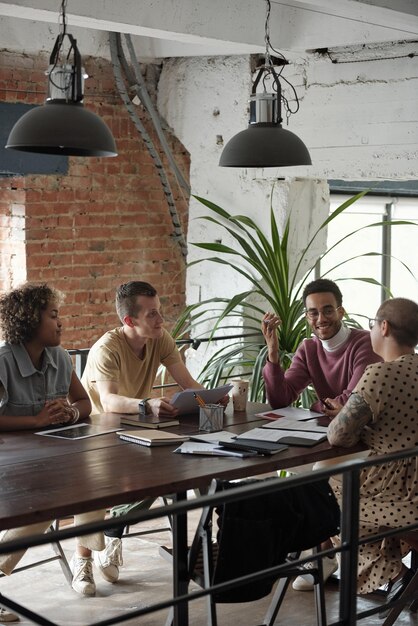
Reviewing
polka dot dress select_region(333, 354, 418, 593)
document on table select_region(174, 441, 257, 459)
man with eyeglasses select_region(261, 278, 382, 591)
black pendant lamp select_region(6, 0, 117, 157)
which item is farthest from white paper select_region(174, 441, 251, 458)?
black pendant lamp select_region(6, 0, 117, 157)

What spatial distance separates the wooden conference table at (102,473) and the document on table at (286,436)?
0.04 metres

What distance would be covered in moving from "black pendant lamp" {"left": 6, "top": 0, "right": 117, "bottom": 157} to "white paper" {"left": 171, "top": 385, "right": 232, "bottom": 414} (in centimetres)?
109

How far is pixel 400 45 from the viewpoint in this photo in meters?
5.28

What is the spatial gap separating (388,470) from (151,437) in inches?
34.4

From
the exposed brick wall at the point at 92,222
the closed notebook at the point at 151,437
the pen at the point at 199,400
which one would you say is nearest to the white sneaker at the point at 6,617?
the closed notebook at the point at 151,437

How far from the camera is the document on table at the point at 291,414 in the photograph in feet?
13.9

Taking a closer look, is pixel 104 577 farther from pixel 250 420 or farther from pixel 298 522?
pixel 298 522

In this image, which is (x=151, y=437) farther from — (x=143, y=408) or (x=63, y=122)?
(x=63, y=122)

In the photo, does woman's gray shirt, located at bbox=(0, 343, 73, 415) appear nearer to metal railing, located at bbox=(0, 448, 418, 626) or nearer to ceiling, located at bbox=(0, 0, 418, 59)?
metal railing, located at bbox=(0, 448, 418, 626)

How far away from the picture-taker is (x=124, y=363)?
14.9 ft

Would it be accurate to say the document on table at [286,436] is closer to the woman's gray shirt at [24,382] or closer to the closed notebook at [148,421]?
the closed notebook at [148,421]

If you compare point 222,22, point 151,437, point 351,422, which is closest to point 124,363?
point 151,437

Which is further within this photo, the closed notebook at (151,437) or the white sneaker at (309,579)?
the white sneaker at (309,579)

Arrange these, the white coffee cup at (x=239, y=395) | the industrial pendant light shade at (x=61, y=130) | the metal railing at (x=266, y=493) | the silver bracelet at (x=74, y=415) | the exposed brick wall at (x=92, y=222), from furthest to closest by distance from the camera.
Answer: the exposed brick wall at (x=92, y=222) < the white coffee cup at (x=239, y=395) < the silver bracelet at (x=74, y=415) < the industrial pendant light shade at (x=61, y=130) < the metal railing at (x=266, y=493)
